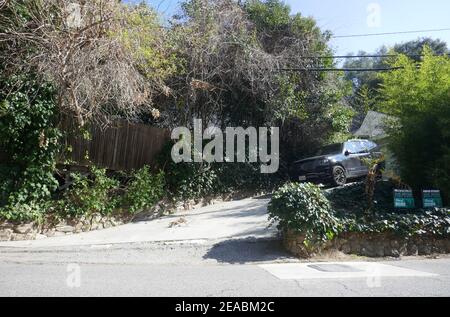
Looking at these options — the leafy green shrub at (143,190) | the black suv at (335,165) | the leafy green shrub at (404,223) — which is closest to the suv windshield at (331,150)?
the black suv at (335,165)

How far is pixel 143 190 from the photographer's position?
10.4 meters

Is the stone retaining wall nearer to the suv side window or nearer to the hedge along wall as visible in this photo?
the hedge along wall

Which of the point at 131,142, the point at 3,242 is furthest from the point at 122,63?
the point at 3,242

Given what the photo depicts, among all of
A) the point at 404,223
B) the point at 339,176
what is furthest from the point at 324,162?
the point at 404,223

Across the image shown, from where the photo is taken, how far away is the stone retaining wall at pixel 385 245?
8.11 m

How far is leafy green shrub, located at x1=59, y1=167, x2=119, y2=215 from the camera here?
938 cm

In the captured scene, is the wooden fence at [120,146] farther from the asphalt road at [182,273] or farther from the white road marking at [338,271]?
the white road marking at [338,271]

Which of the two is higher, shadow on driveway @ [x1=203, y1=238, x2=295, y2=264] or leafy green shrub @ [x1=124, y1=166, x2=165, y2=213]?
leafy green shrub @ [x1=124, y1=166, x2=165, y2=213]

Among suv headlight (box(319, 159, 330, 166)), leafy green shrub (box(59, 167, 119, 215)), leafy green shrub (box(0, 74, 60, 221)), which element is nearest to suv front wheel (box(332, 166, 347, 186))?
suv headlight (box(319, 159, 330, 166))

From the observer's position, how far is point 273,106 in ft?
44.0

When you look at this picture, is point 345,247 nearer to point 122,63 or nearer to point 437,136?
point 437,136

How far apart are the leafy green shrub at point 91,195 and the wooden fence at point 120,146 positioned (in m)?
0.63

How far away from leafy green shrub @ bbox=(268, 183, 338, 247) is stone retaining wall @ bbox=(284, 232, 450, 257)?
32 centimetres
